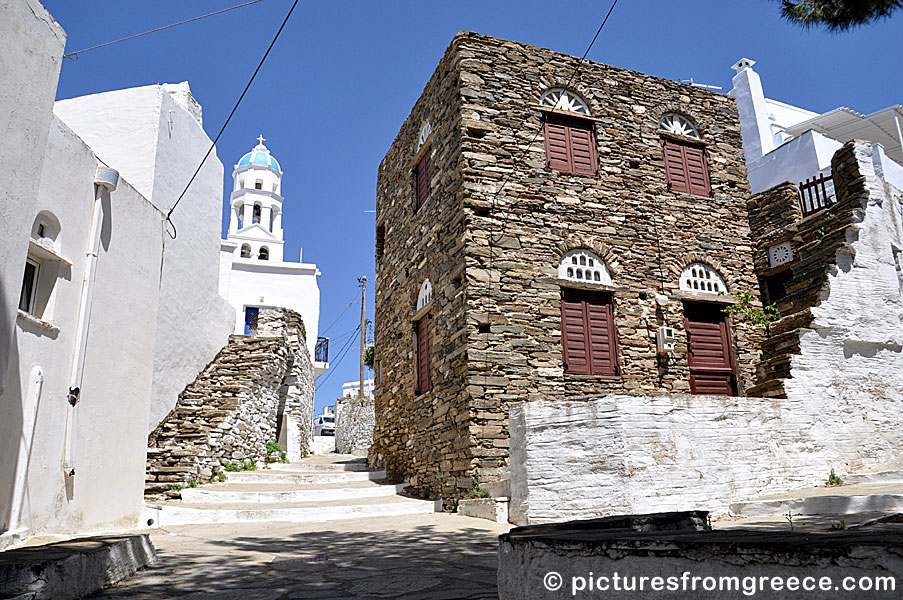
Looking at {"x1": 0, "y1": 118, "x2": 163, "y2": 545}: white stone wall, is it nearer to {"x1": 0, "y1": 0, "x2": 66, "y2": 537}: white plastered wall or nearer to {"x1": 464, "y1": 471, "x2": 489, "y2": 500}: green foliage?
{"x1": 0, "y1": 0, "x2": 66, "y2": 537}: white plastered wall

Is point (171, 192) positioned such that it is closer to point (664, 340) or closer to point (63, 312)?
point (63, 312)

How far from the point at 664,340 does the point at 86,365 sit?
25.8 feet

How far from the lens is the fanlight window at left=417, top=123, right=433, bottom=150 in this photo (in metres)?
11.8

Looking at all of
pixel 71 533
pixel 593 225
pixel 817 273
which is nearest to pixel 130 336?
pixel 71 533

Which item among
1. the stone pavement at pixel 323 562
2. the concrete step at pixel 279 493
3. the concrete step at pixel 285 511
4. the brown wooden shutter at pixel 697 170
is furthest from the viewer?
the brown wooden shutter at pixel 697 170

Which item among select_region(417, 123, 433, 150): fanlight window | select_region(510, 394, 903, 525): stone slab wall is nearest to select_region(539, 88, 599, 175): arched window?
select_region(417, 123, 433, 150): fanlight window

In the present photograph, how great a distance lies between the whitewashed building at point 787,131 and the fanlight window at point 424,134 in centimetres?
1023

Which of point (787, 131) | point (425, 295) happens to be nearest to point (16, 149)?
point (425, 295)

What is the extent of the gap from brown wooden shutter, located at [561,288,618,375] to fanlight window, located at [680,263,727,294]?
5.44 feet

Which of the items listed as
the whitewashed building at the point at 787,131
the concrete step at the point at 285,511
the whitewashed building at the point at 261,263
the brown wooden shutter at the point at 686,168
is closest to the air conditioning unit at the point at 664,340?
the brown wooden shutter at the point at 686,168

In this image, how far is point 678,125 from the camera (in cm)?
1205

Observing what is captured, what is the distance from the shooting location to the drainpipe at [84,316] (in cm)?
667

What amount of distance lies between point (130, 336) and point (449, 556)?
5097 mm

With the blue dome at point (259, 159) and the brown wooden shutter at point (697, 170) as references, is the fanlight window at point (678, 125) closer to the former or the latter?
the brown wooden shutter at point (697, 170)
